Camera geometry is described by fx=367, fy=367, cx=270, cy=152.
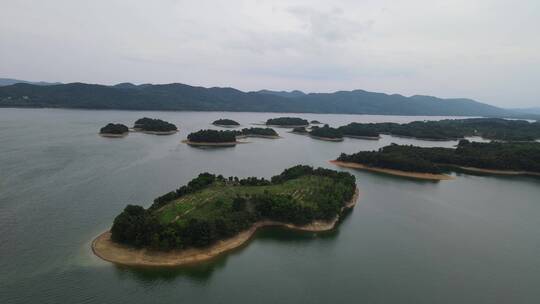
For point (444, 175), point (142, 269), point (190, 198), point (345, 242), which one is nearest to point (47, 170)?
point (190, 198)

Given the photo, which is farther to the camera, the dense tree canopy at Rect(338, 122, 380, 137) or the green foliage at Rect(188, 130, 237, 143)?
the dense tree canopy at Rect(338, 122, 380, 137)

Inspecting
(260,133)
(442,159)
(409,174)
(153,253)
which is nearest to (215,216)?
(153,253)

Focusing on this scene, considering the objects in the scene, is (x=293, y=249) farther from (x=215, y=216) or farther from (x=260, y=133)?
(x=260, y=133)

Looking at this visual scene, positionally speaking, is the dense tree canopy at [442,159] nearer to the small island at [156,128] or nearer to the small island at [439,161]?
the small island at [439,161]

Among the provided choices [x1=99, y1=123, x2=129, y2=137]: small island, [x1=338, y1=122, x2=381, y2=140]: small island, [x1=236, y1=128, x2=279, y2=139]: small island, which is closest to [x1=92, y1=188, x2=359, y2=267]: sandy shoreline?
[x1=99, y1=123, x2=129, y2=137]: small island

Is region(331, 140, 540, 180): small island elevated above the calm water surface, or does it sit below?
above

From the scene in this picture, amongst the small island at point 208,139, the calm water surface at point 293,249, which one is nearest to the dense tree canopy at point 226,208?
the calm water surface at point 293,249

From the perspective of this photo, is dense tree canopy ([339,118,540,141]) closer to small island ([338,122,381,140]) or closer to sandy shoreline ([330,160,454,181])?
small island ([338,122,381,140])

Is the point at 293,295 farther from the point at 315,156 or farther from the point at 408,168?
the point at 315,156
